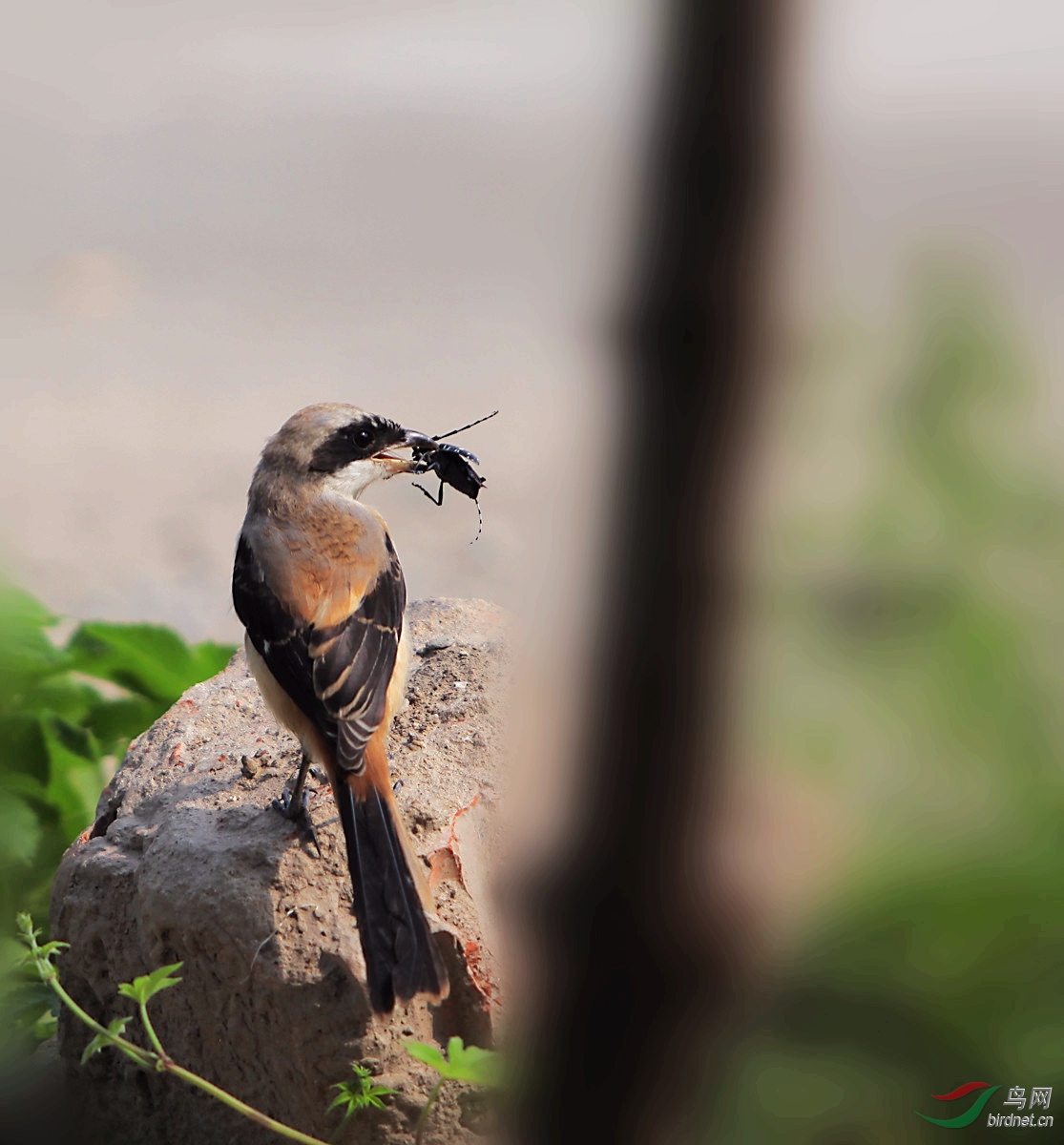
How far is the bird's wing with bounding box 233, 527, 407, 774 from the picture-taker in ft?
7.20

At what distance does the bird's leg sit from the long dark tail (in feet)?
0.73

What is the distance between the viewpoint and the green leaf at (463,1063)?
5.56ft

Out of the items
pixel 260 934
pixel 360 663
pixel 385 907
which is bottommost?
pixel 260 934

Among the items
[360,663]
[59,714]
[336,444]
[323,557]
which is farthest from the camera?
[59,714]

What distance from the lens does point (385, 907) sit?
76.0 inches

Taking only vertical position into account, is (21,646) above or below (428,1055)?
above

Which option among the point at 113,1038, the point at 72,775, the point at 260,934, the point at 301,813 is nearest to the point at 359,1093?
the point at 260,934

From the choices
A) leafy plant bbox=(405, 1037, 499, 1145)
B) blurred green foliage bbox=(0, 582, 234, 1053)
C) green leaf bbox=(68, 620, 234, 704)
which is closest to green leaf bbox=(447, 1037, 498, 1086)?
leafy plant bbox=(405, 1037, 499, 1145)

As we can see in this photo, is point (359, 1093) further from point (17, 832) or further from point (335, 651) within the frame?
point (17, 832)

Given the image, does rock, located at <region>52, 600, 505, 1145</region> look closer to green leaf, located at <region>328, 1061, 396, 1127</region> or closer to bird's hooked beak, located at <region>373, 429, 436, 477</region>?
green leaf, located at <region>328, 1061, 396, 1127</region>

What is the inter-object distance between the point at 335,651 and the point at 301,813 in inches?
13.8

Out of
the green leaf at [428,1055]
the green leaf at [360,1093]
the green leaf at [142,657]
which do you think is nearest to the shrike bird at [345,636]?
the green leaf at [428,1055]

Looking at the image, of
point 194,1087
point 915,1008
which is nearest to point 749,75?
point 915,1008

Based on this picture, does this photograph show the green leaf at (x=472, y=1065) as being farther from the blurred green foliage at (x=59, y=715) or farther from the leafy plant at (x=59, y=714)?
the leafy plant at (x=59, y=714)
